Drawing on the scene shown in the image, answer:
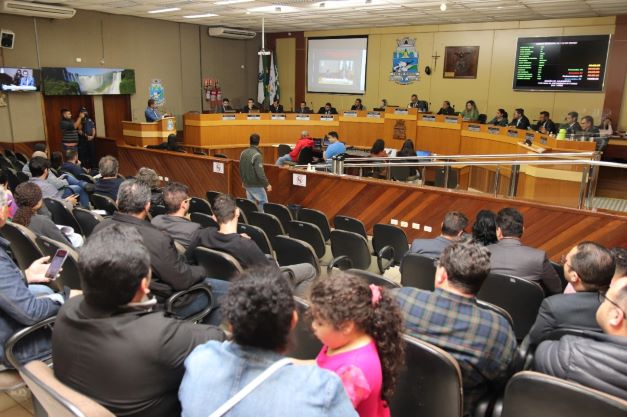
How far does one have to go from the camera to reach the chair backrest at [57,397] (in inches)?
50.6

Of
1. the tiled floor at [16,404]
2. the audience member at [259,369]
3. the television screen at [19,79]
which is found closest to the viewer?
the audience member at [259,369]

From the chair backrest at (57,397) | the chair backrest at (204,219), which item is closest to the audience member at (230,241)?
the chair backrest at (204,219)

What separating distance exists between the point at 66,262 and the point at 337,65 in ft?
41.6

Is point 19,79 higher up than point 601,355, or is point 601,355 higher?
point 19,79

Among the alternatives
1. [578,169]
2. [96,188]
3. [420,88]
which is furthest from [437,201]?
[420,88]

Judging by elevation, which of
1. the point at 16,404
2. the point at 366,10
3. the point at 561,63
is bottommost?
the point at 16,404

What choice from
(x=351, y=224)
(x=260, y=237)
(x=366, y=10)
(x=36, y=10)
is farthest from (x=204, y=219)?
(x=36, y=10)

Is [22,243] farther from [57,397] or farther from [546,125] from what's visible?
[546,125]

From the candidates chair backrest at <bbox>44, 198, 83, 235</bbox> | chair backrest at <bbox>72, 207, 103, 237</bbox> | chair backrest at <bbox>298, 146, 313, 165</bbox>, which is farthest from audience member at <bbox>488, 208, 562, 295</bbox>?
chair backrest at <bbox>298, 146, 313, 165</bbox>

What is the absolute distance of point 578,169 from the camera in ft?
17.7

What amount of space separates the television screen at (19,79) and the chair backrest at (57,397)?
34.3ft

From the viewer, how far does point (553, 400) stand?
1.54 meters

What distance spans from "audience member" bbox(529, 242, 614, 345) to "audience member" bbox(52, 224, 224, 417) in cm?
164

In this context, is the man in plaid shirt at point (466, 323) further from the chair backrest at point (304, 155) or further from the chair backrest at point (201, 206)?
the chair backrest at point (304, 155)
